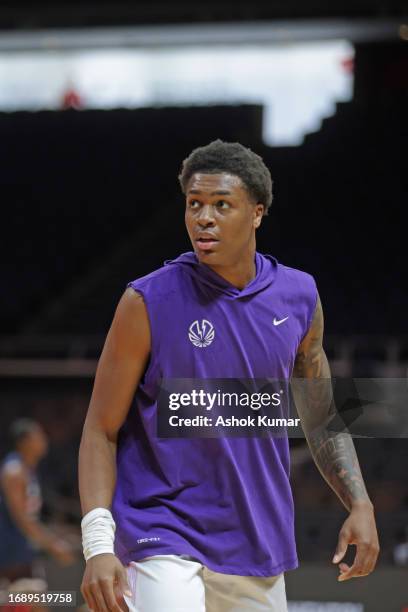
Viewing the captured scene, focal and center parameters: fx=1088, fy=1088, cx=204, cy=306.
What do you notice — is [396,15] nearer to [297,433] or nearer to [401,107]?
[401,107]

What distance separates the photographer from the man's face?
8.85ft

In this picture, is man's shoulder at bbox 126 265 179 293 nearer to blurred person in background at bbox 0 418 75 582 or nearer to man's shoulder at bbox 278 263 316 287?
man's shoulder at bbox 278 263 316 287

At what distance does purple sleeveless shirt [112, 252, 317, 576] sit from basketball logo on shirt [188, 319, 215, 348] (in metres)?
0.01

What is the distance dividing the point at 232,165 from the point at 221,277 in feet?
0.93

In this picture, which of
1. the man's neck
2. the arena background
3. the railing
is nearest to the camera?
the man's neck

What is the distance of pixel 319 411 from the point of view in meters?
2.96

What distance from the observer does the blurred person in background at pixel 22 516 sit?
574cm

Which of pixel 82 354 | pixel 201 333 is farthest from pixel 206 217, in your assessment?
pixel 82 354

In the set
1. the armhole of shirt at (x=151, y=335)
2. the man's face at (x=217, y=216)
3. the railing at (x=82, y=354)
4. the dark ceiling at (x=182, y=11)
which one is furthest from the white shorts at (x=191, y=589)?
the dark ceiling at (x=182, y=11)

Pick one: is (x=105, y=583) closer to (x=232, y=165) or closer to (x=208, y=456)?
(x=208, y=456)

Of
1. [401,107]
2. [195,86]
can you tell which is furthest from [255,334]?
[195,86]

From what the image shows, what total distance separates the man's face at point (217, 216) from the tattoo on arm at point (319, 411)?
0.33 m

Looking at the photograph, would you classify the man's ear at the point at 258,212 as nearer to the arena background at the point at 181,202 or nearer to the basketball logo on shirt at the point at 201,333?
the basketball logo on shirt at the point at 201,333

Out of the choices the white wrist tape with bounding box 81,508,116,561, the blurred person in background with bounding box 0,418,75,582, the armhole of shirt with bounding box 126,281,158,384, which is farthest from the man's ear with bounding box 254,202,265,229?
the blurred person in background with bounding box 0,418,75,582
